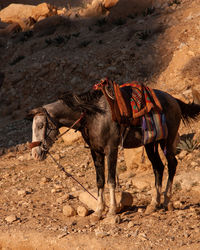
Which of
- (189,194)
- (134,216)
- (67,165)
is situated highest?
(134,216)

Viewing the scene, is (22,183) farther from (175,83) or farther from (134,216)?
(175,83)

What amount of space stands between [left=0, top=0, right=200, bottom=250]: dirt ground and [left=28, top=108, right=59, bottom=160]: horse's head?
4.72ft

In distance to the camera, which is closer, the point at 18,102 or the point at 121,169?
the point at 121,169

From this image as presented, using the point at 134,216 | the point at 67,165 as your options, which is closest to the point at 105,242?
the point at 134,216

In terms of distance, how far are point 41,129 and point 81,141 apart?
6652 millimetres

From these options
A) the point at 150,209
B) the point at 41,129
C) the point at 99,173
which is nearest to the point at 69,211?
the point at 99,173

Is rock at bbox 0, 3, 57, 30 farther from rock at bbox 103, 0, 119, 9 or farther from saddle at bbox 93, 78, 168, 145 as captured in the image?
saddle at bbox 93, 78, 168, 145

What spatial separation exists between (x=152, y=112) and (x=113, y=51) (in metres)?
12.6

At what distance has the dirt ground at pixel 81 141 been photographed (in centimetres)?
612

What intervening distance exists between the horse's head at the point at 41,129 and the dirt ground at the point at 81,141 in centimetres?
144

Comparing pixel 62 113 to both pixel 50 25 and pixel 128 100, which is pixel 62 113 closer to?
pixel 128 100

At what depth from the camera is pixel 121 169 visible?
9.87 metres

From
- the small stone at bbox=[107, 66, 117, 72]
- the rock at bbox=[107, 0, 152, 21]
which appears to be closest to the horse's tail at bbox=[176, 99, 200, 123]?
the small stone at bbox=[107, 66, 117, 72]

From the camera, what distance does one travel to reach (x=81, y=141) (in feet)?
41.2
